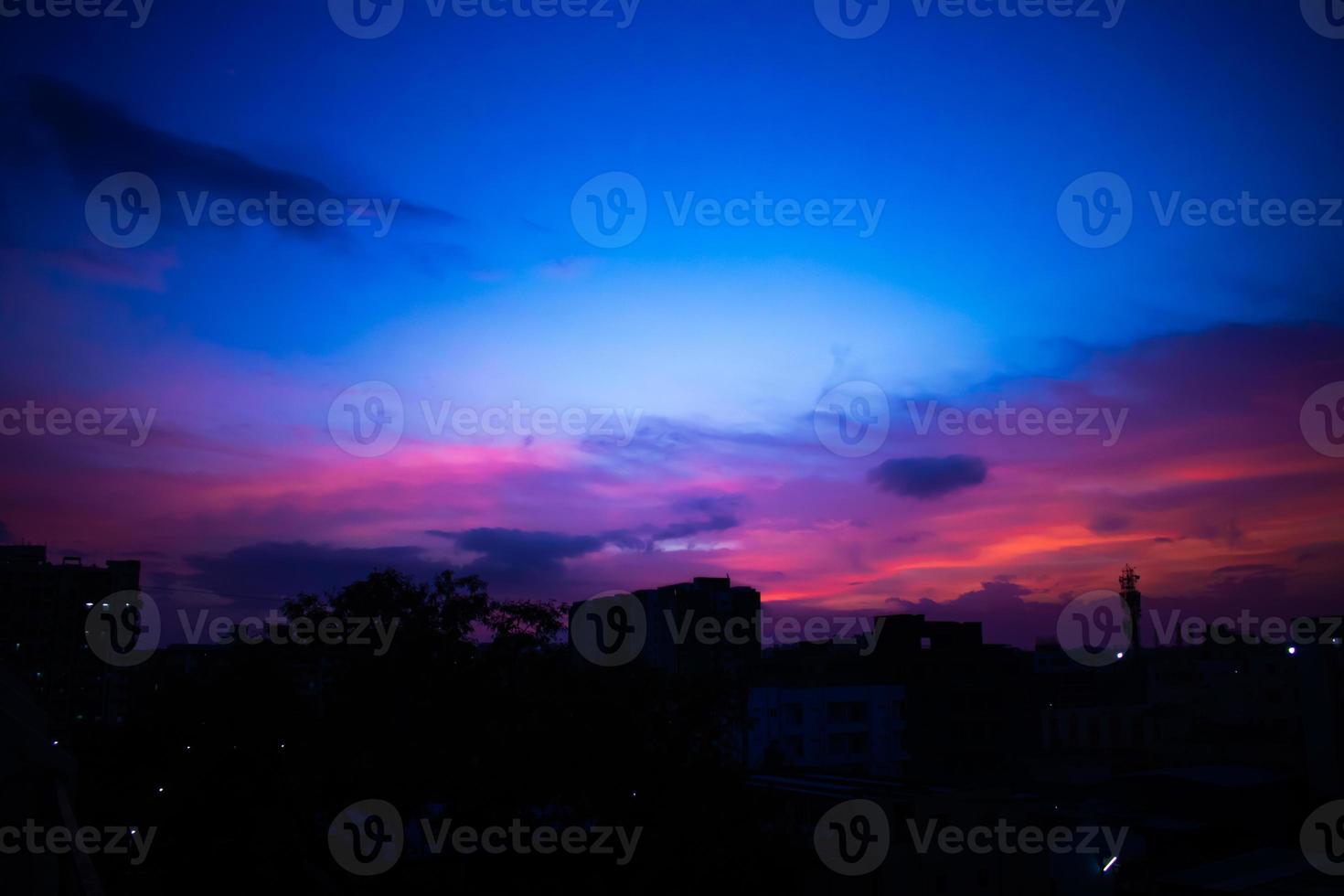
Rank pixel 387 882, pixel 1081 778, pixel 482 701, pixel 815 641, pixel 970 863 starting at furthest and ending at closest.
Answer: pixel 815 641, pixel 1081 778, pixel 970 863, pixel 482 701, pixel 387 882

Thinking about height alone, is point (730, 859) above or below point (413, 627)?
below

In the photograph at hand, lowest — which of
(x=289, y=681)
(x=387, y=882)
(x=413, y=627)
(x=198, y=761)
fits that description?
(x=387, y=882)

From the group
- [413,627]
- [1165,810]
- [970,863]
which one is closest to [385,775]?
[413,627]

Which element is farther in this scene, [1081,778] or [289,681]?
[1081,778]

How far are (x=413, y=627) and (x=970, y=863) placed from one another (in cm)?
1788

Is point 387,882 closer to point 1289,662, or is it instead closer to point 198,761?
point 198,761

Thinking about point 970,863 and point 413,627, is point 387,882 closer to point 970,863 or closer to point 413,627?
point 413,627

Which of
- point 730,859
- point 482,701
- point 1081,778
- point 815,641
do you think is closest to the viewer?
point 730,859

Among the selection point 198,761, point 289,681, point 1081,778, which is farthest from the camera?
point 1081,778

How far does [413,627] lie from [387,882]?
201 inches

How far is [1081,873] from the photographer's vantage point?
2900 cm

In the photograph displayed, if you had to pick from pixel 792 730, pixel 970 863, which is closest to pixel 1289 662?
pixel 792 730

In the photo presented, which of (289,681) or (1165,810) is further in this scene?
(1165,810)

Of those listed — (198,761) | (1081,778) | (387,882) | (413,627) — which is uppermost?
(413,627)
